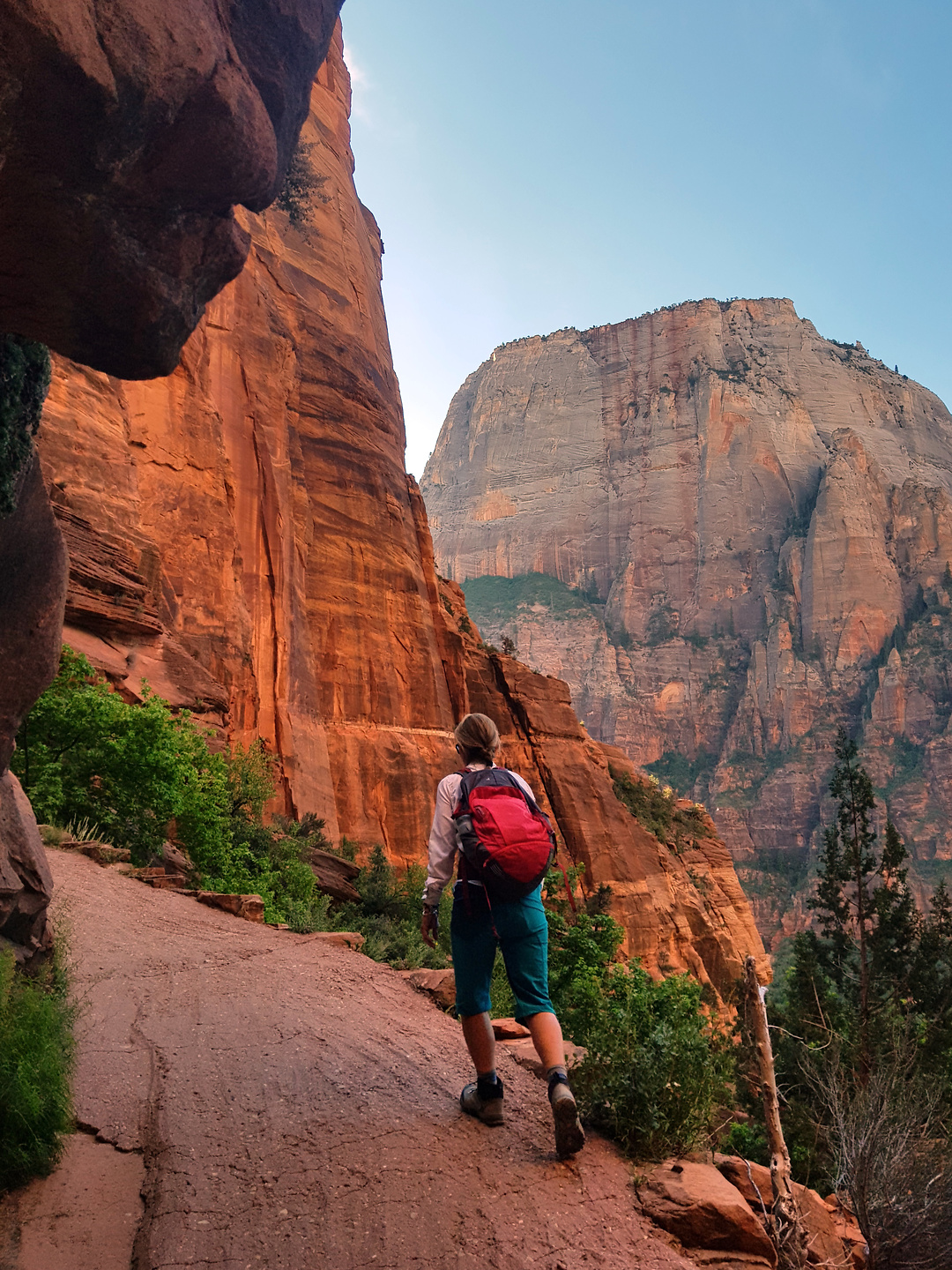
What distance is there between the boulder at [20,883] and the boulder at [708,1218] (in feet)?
10.6

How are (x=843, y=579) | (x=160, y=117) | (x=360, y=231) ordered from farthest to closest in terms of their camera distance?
(x=843, y=579)
(x=360, y=231)
(x=160, y=117)

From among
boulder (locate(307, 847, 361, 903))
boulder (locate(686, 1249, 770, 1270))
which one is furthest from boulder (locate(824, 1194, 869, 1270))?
boulder (locate(307, 847, 361, 903))

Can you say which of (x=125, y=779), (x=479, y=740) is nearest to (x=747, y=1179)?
(x=479, y=740)

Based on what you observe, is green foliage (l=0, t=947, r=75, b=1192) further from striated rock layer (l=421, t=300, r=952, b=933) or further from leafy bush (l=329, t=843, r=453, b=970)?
striated rock layer (l=421, t=300, r=952, b=933)

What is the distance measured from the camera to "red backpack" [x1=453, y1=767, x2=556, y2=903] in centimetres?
370

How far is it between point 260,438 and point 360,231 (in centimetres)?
1864

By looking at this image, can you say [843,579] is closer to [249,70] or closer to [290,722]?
[290,722]

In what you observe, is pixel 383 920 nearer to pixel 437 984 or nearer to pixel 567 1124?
pixel 437 984

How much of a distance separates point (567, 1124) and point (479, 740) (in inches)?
64.8

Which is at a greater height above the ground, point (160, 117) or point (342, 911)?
point (160, 117)

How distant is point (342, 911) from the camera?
44.8ft

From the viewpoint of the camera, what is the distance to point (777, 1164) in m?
3.65

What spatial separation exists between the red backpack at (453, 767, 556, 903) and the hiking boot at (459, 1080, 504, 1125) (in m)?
0.93

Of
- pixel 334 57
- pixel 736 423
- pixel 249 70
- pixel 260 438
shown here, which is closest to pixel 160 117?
pixel 249 70
